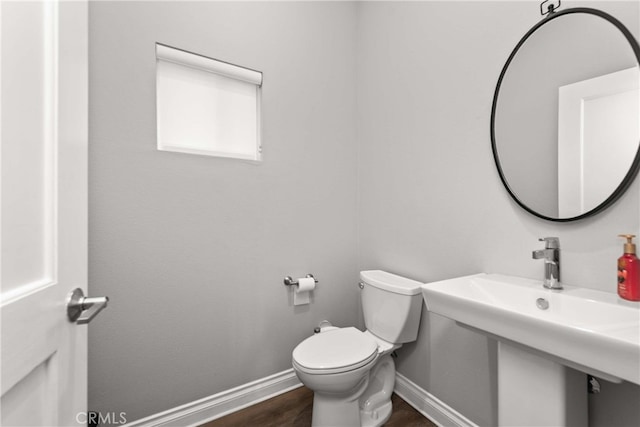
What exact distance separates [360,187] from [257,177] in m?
0.77

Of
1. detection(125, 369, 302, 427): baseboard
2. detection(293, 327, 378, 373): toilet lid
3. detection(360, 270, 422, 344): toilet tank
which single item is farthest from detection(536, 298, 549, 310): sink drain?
detection(125, 369, 302, 427): baseboard

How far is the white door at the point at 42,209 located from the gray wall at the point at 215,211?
67 cm

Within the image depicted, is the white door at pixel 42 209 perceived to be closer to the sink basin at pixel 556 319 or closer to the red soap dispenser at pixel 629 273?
the sink basin at pixel 556 319

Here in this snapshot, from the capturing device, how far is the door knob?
578 mm

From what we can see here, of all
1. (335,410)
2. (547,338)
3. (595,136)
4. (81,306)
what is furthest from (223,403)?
(595,136)

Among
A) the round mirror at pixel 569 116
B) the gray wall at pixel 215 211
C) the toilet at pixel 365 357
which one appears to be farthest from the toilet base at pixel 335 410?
the round mirror at pixel 569 116

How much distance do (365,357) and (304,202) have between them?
0.97 m

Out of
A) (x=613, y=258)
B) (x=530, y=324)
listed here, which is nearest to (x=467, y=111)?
(x=613, y=258)

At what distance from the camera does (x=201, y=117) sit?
152 cm

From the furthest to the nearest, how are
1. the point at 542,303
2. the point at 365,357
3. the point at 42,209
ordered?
1. the point at 365,357
2. the point at 542,303
3. the point at 42,209

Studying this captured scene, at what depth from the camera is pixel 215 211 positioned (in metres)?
1.48

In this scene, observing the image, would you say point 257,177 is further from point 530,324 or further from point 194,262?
point 530,324

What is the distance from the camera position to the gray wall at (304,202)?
1.19 metres

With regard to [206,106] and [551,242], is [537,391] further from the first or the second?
[206,106]
